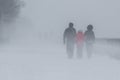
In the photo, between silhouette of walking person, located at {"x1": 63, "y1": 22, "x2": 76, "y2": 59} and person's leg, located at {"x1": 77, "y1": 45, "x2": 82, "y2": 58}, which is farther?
person's leg, located at {"x1": 77, "y1": 45, "x2": 82, "y2": 58}

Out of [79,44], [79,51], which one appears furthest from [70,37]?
[79,51]

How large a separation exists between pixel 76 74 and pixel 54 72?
3.20ft

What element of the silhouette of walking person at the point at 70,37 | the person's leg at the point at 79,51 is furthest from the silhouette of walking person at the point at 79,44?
the silhouette of walking person at the point at 70,37

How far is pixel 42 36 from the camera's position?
83.8 metres

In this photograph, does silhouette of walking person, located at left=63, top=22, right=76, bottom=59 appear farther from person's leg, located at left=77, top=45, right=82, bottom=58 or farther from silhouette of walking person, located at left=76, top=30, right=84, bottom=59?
person's leg, located at left=77, top=45, right=82, bottom=58

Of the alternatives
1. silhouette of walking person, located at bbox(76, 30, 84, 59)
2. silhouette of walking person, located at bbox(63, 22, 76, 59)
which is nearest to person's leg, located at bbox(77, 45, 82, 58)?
silhouette of walking person, located at bbox(76, 30, 84, 59)

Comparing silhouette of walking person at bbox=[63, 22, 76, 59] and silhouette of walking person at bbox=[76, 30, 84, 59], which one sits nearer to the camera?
silhouette of walking person at bbox=[63, 22, 76, 59]

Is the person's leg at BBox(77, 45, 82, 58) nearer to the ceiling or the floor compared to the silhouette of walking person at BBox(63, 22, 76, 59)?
nearer to the floor

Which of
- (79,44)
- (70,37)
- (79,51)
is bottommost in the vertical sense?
(79,51)

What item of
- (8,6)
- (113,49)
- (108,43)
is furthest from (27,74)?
(8,6)

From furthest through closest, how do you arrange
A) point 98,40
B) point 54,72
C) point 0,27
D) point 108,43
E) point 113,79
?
point 0,27 → point 98,40 → point 108,43 → point 54,72 → point 113,79

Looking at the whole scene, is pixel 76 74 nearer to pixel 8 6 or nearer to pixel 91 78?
pixel 91 78

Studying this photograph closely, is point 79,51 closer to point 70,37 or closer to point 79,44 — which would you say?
point 79,44

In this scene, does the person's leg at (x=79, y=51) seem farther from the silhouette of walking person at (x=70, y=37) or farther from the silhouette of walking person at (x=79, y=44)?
the silhouette of walking person at (x=70, y=37)
